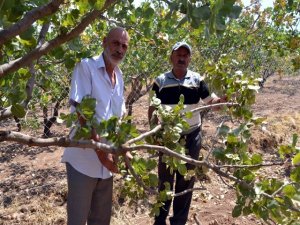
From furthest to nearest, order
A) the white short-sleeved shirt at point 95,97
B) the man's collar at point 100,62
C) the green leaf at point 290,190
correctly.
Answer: the man's collar at point 100,62 → the white short-sleeved shirt at point 95,97 → the green leaf at point 290,190

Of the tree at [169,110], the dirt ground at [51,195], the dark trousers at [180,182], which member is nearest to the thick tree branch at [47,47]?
the tree at [169,110]

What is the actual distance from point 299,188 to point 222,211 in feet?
10.1

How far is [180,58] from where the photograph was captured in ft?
10.3

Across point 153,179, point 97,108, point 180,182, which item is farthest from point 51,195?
point 153,179

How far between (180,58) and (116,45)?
0.94 m

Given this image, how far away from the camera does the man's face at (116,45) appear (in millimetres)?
2322

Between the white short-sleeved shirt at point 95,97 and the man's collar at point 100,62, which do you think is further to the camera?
the man's collar at point 100,62

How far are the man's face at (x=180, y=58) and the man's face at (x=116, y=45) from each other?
85cm

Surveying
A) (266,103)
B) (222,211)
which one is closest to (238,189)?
(222,211)

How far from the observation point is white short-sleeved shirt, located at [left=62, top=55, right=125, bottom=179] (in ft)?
7.14

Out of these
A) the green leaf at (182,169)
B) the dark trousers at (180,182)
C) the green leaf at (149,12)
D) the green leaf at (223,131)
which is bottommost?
the dark trousers at (180,182)

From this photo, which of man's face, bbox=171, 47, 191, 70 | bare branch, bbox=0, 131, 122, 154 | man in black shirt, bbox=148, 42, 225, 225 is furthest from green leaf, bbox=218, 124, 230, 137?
man's face, bbox=171, 47, 191, 70

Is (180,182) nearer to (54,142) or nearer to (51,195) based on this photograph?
(51,195)

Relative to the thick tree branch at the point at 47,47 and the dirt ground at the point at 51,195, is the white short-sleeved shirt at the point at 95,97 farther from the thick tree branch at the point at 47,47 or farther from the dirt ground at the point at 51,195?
the dirt ground at the point at 51,195
